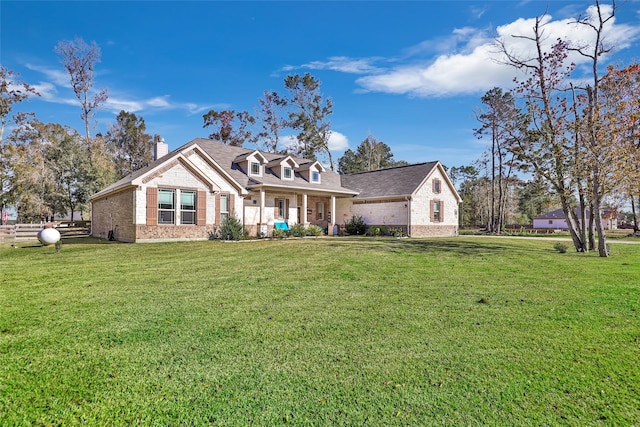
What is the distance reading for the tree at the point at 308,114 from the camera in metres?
40.8

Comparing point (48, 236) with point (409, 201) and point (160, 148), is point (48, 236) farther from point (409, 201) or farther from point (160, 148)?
point (409, 201)

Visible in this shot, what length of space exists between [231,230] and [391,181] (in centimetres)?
1421

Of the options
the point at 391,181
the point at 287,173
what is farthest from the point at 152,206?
the point at 391,181

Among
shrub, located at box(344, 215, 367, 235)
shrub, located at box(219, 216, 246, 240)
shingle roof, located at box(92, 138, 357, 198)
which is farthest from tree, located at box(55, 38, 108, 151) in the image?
shrub, located at box(344, 215, 367, 235)

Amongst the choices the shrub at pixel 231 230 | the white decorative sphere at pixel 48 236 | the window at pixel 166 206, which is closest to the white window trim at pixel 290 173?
the shrub at pixel 231 230

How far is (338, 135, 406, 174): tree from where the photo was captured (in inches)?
1964

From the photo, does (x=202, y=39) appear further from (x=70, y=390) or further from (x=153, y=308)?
(x=70, y=390)

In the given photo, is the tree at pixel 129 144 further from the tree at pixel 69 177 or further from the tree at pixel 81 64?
the tree at pixel 81 64

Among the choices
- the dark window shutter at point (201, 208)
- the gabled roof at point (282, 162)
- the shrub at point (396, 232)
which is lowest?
the shrub at point (396, 232)

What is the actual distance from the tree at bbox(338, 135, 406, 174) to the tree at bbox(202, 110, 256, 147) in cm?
1720

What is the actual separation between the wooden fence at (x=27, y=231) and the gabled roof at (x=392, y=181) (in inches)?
850

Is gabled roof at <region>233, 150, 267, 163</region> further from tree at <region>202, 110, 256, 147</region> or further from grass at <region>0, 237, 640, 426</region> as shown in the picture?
tree at <region>202, 110, 256, 147</region>

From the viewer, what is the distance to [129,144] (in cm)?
4631

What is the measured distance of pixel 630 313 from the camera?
5504mm
